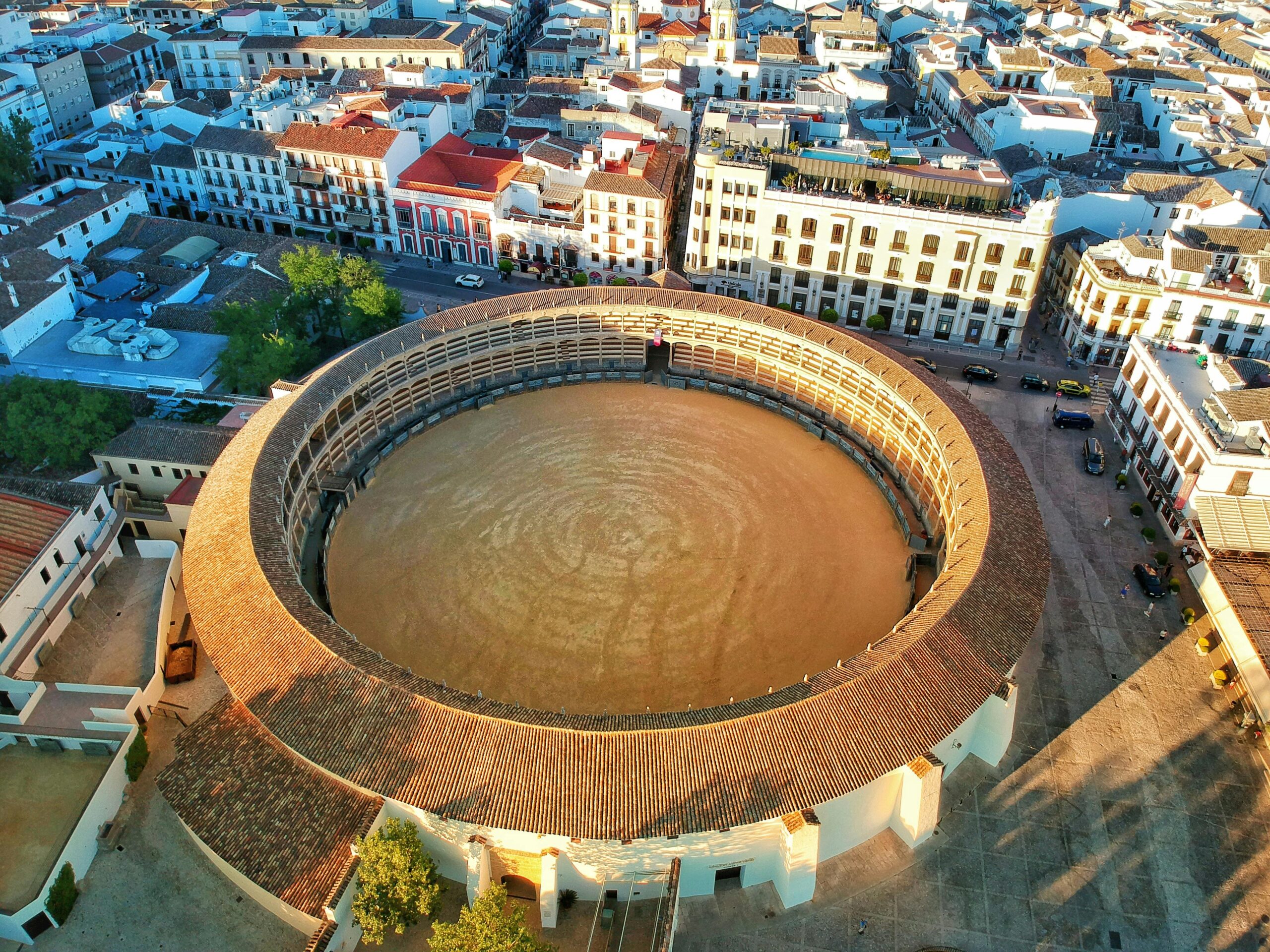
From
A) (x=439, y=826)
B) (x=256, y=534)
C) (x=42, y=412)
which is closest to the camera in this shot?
(x=439, y=826)

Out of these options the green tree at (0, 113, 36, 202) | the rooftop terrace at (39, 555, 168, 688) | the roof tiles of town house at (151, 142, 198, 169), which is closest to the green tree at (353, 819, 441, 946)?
the rooftop terrace at (39, 555, 168, 688)

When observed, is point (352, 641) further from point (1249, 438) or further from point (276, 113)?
point (276, 113)

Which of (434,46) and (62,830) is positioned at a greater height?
(434,46)

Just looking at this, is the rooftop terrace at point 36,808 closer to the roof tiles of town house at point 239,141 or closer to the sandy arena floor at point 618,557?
the sandy arena floor at point 618,557

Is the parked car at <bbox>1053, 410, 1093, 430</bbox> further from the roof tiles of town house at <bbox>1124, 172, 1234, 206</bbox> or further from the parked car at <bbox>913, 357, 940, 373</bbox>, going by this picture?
the roof tiles of town house at <bbox>1124, 172, 1234, 206</bbox>

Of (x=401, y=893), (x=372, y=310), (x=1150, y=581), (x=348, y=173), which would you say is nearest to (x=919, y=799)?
(x=401, y=893)

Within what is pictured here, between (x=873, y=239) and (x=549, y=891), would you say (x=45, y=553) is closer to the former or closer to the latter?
(x=549, y=891)

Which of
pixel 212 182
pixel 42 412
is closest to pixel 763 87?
pixel 212 182
